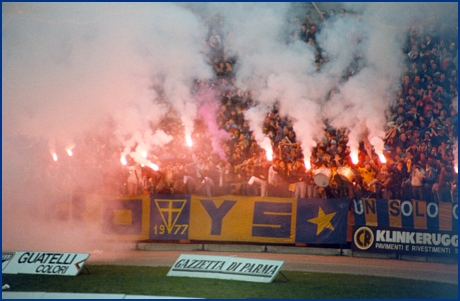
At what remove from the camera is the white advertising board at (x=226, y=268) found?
932 centimetres

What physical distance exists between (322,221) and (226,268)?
6.21ft

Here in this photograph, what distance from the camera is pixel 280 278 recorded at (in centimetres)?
960

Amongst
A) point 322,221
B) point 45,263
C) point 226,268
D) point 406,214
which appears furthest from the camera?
point 322,221

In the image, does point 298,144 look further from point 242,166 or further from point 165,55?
point 165,55

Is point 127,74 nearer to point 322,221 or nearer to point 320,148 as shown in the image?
point 320,148

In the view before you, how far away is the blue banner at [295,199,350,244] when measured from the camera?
10.4m

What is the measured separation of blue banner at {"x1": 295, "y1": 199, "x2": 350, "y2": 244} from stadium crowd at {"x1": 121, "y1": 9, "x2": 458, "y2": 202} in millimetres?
698

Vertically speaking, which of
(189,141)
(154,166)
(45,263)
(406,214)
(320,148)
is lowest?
(45,263)

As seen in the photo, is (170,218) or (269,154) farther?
(269,154)

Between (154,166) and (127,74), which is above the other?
(127,74)

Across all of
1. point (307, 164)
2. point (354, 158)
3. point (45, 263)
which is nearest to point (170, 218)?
point (45, 263)

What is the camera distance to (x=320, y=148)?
38.6 feet

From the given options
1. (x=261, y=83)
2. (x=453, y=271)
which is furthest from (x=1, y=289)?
(x=453, y=271)

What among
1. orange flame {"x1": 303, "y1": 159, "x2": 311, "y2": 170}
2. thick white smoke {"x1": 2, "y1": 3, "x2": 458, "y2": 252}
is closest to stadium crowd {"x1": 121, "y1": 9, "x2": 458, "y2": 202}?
orange flame {"x1": 303, "y1": 159, "x2": 311, "y2": 170}
